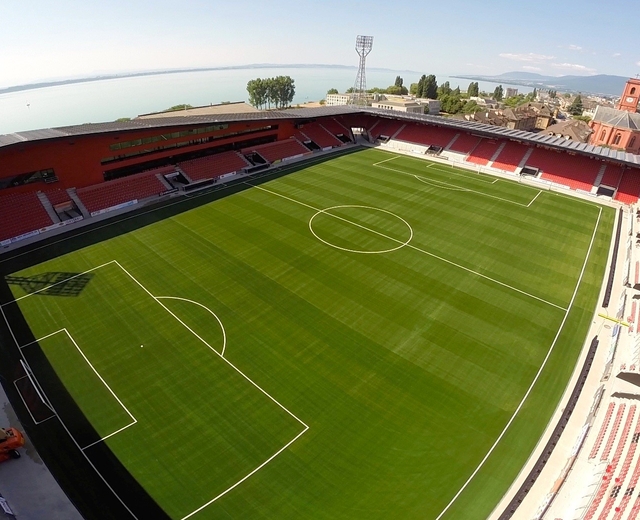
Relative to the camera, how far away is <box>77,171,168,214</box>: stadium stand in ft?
127

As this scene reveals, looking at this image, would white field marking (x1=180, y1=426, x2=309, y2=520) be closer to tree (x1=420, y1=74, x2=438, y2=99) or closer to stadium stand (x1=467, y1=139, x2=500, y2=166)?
stadium stand (x1=467, y1=139, x2=500, y2=166)

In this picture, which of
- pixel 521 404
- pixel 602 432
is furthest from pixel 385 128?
pixel 602 432

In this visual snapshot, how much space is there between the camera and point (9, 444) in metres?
16.2

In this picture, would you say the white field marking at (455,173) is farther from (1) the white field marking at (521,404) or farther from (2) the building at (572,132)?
(2) the building at (572,132)

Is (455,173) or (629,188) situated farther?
(455,173)

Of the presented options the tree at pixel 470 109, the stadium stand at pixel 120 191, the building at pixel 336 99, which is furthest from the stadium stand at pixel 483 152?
the building at pixel 336 99

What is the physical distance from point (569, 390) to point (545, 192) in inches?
1466

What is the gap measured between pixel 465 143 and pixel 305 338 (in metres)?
52.9

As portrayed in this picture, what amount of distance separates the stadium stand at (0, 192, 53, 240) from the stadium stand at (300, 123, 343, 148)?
1620 inches

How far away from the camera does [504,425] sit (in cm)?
1861

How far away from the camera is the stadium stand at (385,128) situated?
2717 inches

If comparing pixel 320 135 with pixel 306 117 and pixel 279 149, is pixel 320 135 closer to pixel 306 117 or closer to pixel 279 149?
pixel 306 117

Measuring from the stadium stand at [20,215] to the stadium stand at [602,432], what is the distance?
149 feet

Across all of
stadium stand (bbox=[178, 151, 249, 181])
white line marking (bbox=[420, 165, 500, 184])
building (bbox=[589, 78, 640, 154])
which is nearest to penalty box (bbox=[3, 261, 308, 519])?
stadium stand (bbox=[178, 151, 249, 181])
